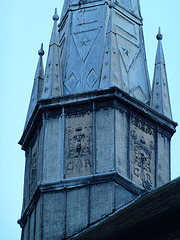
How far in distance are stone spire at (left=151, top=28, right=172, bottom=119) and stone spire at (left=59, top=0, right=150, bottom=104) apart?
0.25m

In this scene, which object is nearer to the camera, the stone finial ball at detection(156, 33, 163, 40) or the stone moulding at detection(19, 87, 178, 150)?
the stone moulding at detection(19, 87, 178, 150)

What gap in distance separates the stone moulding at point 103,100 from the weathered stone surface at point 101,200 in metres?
2.65

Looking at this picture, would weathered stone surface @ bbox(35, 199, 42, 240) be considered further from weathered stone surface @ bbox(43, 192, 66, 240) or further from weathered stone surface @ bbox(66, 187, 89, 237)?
weathered stone surface @ bbox(66, 187, 89, 237)

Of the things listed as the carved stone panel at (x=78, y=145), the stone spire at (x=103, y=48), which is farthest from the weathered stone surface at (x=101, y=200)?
the stone spire at (x=103, y=48)

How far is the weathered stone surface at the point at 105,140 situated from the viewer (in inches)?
1081

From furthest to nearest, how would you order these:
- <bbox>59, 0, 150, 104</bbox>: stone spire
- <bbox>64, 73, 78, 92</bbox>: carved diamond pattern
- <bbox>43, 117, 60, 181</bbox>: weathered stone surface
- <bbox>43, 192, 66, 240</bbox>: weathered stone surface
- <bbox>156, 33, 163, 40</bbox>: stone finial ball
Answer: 1. <bbox>156, 33, 163, 40</bbox>: stone finial ball
2. <bbox>64, 73, 78, 92</bbox>: carved diamond pattern
3. <bbox>59, 0, 150, 104</bbox>: stone spire
4. <bbox>43, 117, 60, 181</bbox>: weathered stone surface
5. <bbox>43, 192, 66, 240</bbox>: weathered stone surface

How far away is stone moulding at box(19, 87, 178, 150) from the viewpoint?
2841cm

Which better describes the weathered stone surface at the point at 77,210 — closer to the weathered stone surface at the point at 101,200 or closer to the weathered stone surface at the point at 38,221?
the weathered stone surface at the point at 101,200

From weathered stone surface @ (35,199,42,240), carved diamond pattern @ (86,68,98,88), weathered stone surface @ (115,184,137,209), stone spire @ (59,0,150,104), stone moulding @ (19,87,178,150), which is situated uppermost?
stone spire @ (59,0,150,104)

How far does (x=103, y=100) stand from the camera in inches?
1120

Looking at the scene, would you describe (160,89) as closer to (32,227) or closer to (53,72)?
(53,72)

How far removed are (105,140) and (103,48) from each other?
3.45 m

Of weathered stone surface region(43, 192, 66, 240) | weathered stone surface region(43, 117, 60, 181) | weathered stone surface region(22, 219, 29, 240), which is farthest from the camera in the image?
weathered stone surface region(22, 219, 29, 240)

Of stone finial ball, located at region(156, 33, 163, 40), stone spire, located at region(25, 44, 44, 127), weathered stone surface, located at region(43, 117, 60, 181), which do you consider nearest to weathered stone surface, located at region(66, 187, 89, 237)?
weathered stone surface, located at region(43, 117, 60, 181)
